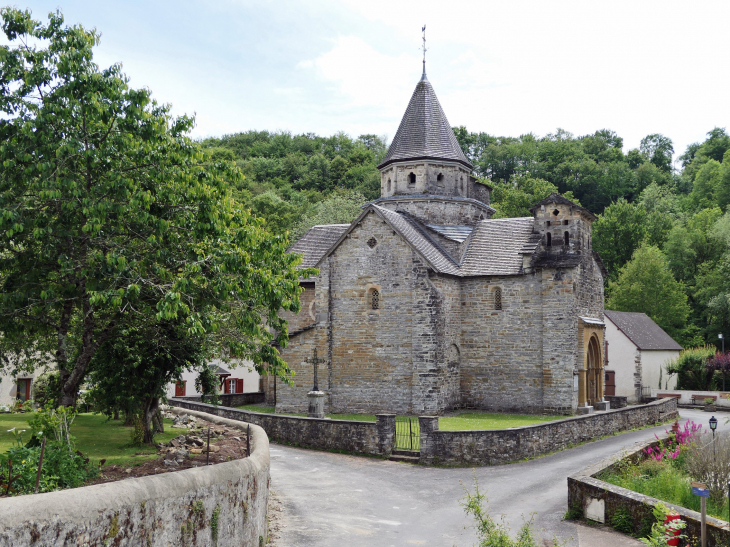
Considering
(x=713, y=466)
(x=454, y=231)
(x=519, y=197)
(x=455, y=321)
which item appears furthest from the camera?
(x=519, y=197)

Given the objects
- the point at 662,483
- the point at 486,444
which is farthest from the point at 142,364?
the point at 662,483

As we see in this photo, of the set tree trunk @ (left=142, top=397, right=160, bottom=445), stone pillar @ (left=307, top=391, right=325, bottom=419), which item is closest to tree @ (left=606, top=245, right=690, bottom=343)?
stone pillar @ (left=307, top=391, right=325, bottom=419)

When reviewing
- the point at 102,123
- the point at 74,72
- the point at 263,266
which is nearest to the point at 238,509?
the point at 263,266

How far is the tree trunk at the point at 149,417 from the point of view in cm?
1328

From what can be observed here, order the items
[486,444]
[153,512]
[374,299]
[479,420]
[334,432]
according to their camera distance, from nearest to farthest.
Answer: [153,512] < [486,444] < [334,432] < [479,420] < [374,299]

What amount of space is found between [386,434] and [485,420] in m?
7.38

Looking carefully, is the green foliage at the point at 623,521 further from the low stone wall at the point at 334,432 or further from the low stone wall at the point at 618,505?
the low stone wall at the point at 334,432

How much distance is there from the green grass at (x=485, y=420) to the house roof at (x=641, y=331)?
17.1 metres

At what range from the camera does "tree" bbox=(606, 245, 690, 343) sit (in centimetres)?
5262

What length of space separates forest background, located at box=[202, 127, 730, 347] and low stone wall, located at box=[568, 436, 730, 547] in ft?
138

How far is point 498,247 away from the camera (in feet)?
99.1

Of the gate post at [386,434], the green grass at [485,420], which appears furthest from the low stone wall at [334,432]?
the green grass at [485,420]

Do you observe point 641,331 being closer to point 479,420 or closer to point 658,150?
point 479,420

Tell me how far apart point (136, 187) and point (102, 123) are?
4.35 ft
